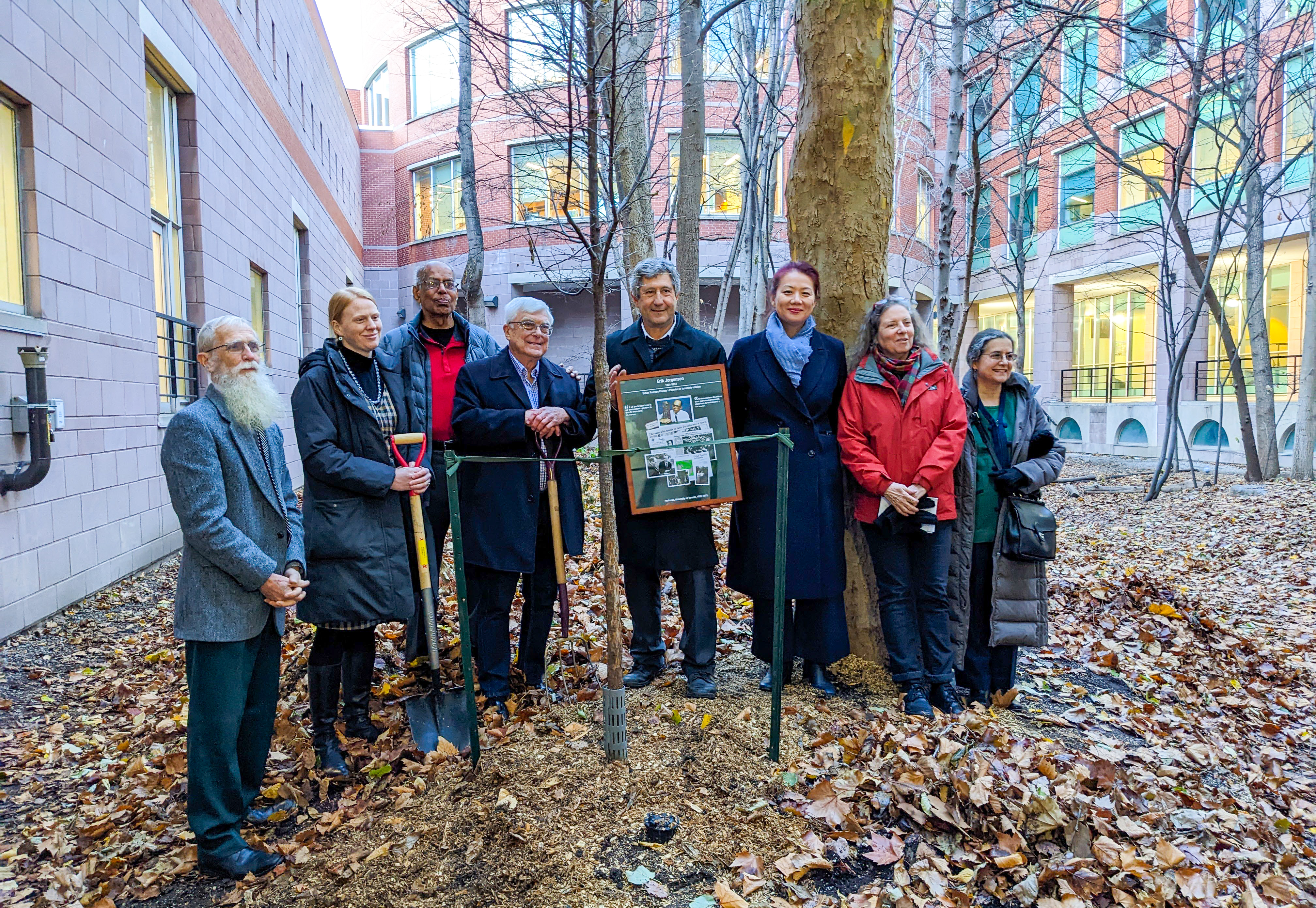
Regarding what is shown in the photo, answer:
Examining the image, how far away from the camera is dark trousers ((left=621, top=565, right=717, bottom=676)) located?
161 inches

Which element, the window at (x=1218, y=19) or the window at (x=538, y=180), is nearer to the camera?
the window at (x=538, y=180)

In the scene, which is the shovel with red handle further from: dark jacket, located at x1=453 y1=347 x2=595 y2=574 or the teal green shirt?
the teal green shirt

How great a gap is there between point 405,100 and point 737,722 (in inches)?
1067

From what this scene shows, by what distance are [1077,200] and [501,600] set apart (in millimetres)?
22691

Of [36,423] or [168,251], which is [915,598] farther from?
[168,251]

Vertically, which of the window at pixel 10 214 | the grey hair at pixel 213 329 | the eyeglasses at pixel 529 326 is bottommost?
the grey hair at pixel 213 329

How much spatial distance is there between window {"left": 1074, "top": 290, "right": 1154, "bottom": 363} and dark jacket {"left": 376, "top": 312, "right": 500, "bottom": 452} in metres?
20.0

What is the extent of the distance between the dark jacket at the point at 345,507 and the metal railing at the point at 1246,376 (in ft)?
55.9

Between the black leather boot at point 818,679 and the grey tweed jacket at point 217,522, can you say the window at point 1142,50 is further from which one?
the grey tweed jacket at point 217,522

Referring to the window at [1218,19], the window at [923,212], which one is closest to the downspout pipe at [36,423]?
the window at [1218,19]

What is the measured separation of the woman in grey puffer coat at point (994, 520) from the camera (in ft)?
13.9

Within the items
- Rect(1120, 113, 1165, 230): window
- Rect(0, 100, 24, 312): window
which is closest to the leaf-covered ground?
Rect(0, 100, 24, 312): window

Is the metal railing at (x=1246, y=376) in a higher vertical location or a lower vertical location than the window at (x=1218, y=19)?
lower

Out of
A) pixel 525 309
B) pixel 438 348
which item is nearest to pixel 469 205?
pixel 438 348
